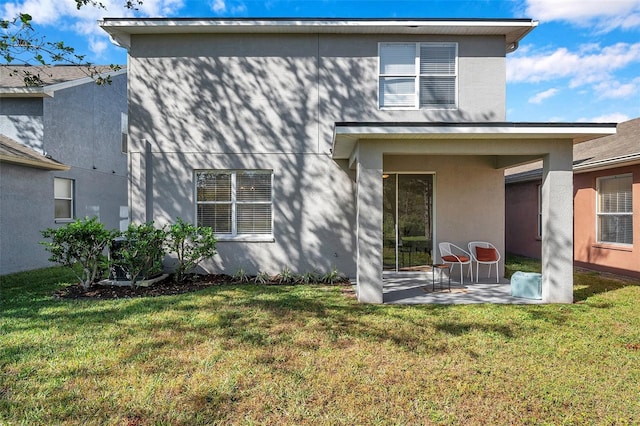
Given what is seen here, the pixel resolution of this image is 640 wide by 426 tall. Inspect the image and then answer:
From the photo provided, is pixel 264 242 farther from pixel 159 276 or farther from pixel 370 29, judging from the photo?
pixel 370 29

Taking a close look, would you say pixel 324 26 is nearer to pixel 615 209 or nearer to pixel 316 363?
pixel 316 363

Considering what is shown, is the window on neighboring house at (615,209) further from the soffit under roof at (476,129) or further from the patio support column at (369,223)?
the patio support column at (369,223)

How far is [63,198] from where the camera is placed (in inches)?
464

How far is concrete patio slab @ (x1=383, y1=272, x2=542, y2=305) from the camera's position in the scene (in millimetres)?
6584

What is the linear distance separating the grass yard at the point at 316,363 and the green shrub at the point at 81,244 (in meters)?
1.19

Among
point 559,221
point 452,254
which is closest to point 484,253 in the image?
point 452,254

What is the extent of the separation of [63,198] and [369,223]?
11.0 meters

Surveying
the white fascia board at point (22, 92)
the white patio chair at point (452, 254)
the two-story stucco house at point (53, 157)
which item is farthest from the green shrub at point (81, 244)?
the white patio chair at point (452, 254)

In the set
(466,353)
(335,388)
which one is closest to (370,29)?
(466,353)

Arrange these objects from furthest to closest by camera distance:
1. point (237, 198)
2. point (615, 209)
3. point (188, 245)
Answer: point (615, 209), point (237, 198), point (188, 245)

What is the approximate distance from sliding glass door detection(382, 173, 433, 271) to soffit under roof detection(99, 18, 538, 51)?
3.53 metres

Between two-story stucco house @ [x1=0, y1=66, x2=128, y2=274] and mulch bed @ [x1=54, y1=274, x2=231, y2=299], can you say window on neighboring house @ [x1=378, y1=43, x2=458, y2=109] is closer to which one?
mulch bed @ [x1=54, y1=274, x2=231, y2=299]

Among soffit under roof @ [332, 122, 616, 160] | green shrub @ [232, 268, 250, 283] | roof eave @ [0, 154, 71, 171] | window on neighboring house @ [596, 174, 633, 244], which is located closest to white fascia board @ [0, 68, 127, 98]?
roof eave @ [0, 154, 71, 171]

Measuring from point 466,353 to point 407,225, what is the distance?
4.96m
